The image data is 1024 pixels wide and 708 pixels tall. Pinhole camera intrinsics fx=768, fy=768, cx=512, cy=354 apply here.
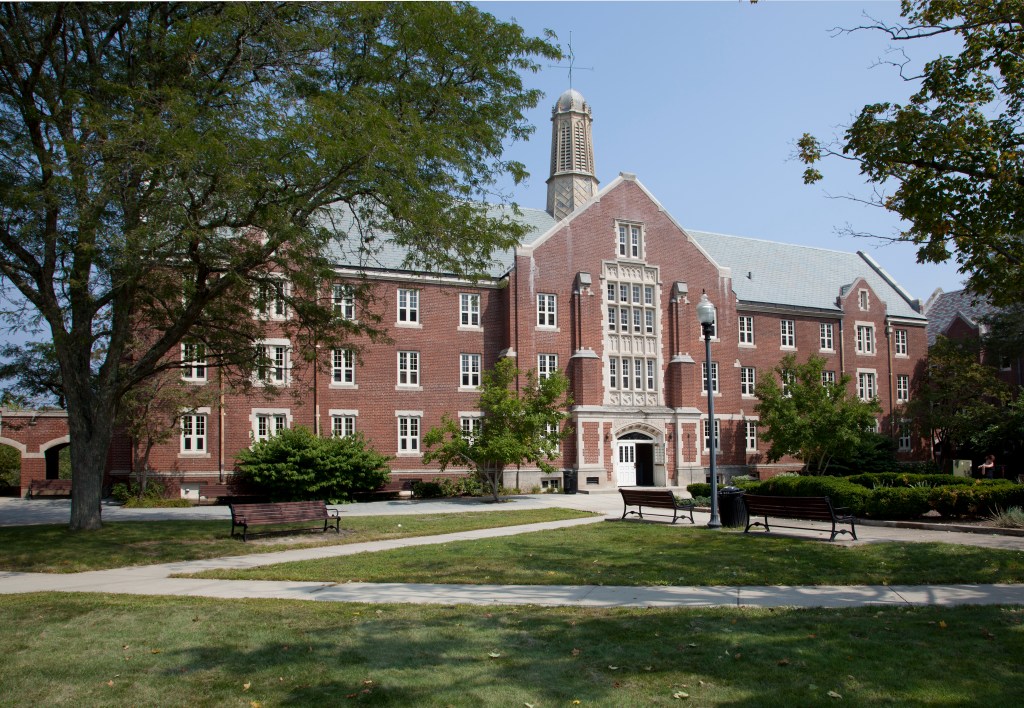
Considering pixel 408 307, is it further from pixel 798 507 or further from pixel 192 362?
pixel 798 507

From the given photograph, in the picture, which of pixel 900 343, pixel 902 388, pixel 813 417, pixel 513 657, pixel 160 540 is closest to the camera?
pixel 513 657

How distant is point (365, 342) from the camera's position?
34375mm

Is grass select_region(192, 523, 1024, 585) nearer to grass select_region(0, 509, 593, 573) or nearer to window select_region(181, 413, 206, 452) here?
grass select_region(0, 509, 593, 573)

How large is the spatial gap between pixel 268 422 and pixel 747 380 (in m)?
25.7

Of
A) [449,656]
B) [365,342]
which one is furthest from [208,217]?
[365,342]

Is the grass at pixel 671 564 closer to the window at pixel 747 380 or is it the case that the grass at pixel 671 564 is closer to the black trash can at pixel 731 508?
the black trash can at pixel 731 508

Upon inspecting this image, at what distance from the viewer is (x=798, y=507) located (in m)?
15.2

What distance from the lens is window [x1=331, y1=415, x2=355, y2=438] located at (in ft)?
110

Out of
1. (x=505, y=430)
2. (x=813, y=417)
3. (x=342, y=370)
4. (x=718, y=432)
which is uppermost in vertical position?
(x=342, y=370)

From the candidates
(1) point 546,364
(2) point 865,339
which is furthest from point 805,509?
(2) point 865,339

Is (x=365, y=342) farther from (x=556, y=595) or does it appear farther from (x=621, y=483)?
(x=556, y=595)

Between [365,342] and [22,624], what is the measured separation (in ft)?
86.0

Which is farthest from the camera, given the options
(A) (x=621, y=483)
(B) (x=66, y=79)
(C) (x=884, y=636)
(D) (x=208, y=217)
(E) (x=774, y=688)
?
(A) (x=621, y=483)

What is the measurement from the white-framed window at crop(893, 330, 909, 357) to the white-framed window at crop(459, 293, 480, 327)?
27.9 meters
